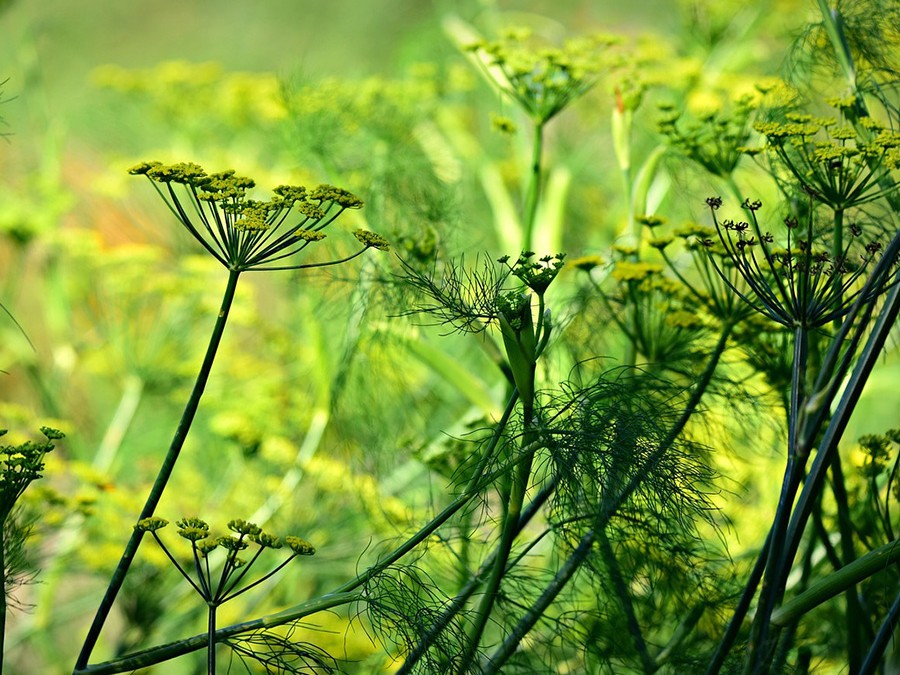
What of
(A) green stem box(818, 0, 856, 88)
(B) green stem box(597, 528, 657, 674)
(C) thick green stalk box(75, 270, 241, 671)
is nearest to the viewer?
(C) thick green stalk box(75, 270, 241, 671)

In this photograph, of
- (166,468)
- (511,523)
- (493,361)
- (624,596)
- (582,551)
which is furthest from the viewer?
(493,361)

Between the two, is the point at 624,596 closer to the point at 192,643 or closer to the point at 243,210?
the point at 192,643

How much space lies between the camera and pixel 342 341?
241cm

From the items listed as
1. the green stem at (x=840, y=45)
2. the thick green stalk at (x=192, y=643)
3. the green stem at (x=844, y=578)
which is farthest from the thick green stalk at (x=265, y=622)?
the green stem at (x=840, y=45)

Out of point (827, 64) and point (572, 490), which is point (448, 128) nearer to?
point (827, 64)

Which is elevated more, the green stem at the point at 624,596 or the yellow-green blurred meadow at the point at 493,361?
the yellow-green blurred meadow at the point at 493,361

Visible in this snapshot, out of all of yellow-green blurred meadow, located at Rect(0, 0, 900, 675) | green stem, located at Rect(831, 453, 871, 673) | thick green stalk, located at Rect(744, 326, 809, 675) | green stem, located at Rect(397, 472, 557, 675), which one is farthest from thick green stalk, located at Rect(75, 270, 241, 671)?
green stem, located at Rect(831, 453, 871, 673)

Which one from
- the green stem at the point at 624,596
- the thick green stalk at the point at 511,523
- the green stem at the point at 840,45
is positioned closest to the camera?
the thick green stalk at the point at 511,523

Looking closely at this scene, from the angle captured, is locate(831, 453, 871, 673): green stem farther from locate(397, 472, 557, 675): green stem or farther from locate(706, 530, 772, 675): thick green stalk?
locate(397, 472, 557, 675): green stem

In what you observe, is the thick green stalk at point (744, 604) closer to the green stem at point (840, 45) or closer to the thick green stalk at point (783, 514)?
the thick green stalk at point (783, 514)

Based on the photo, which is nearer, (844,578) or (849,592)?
(844,578)

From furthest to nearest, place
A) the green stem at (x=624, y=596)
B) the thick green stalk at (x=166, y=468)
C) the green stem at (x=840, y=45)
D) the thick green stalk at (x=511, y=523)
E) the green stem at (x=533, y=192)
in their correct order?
the green stem at (x=533, y=192)
the green stem at (x=840, y=45)
the green stem at (x=624, y=596)
the thick green stalk at (x=511, y=523)
the thick green stalk at (x=166, y=468)

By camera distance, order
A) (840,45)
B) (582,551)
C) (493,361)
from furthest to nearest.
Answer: (493,361) → (840,45) → (582,551)

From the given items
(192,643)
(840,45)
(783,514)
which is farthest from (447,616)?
(840,45)
